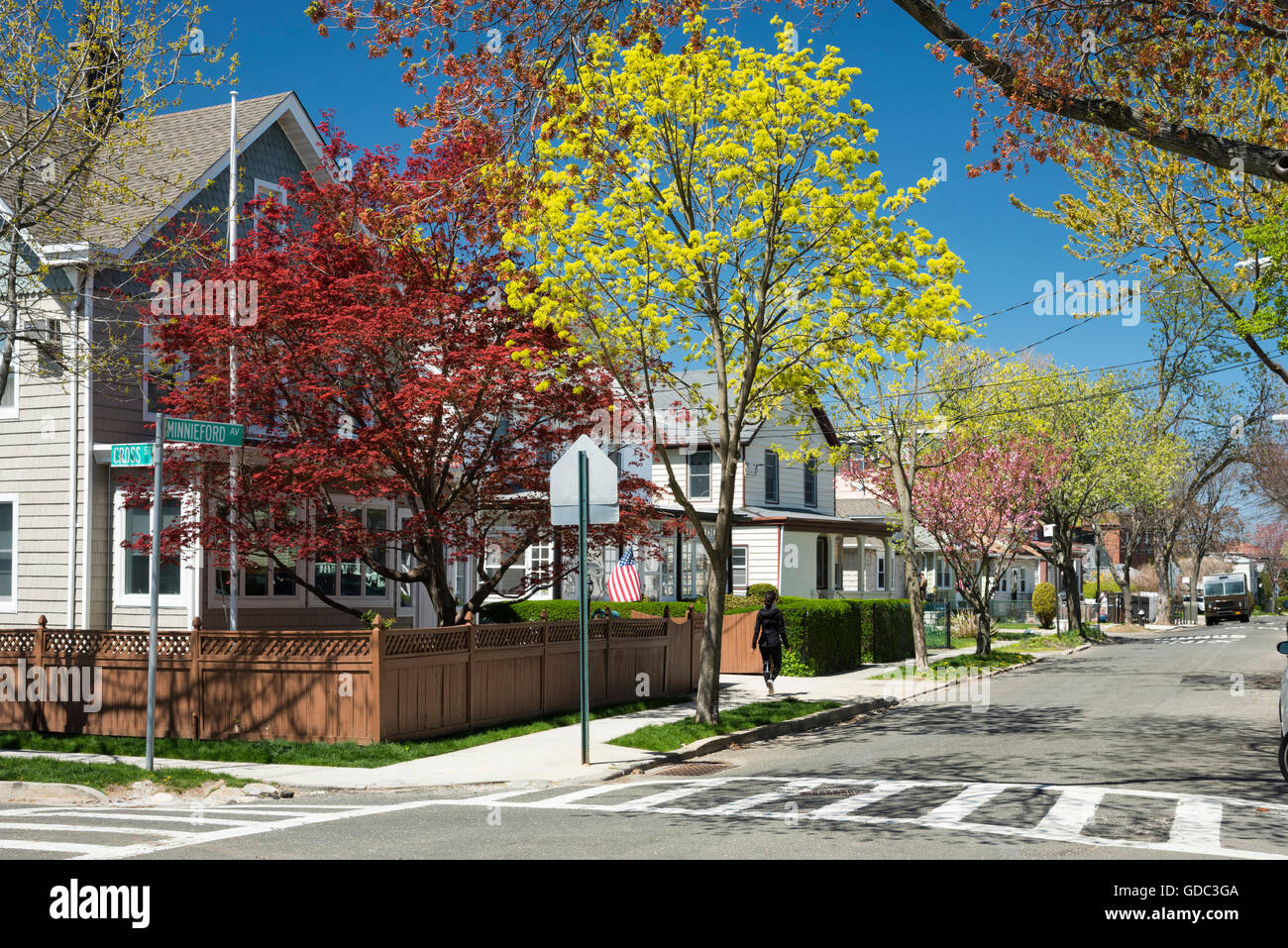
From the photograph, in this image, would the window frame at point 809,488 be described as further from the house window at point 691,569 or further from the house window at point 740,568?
the house window at point 691,569

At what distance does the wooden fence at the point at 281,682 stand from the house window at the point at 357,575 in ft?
19.7

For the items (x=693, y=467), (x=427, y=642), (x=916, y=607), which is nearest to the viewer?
(x=427, y=642)

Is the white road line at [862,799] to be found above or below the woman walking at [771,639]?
below

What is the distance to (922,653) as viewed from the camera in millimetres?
30203

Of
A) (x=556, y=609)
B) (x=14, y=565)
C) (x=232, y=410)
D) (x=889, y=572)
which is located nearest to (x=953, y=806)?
(x=232, y=410)

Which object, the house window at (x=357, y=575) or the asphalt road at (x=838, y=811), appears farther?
the house window at (x=357, y=575)

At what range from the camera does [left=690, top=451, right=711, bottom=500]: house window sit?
4092 centimetres

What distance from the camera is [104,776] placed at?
42.0 ft

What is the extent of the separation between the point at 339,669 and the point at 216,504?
4.89m

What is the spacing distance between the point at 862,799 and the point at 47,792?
8237mm

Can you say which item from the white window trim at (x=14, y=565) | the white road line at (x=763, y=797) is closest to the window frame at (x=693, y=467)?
the white window trim at (x=14, y=565)

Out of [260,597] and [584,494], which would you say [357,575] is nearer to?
[260,597]

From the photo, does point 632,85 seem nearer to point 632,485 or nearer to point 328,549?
point 632,485

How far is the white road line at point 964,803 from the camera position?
1034 cm
